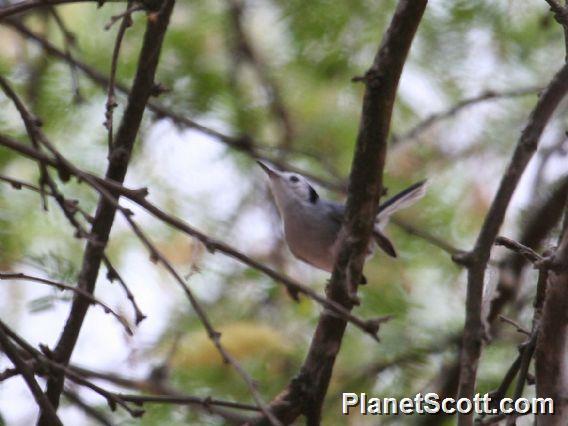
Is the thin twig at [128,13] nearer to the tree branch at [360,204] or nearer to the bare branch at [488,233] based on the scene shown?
the tree branch at [360,204]

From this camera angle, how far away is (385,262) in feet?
10.9

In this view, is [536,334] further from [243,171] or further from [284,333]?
[243,171]

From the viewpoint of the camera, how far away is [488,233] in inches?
64.1

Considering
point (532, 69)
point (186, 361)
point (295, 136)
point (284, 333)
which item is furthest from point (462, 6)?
point (186, 361)

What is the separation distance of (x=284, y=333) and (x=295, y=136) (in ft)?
2.29

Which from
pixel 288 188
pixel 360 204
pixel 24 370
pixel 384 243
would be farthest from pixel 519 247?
pixel 288 188

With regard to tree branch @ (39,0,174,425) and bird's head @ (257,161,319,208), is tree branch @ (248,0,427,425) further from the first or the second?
bird's head @ (257,161,319,208)

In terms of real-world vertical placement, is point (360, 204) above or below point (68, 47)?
below

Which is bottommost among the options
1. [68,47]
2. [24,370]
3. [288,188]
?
[24,370]

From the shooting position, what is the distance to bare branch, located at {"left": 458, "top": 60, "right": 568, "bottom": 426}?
157 cm

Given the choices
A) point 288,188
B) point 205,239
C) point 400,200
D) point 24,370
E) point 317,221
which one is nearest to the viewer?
point 205,239

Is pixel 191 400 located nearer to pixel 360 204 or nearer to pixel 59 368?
pixel 59 368

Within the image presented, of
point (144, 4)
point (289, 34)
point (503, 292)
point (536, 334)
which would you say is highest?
point (289, 34)

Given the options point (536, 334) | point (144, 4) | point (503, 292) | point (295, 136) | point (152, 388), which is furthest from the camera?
point (295, 136)
